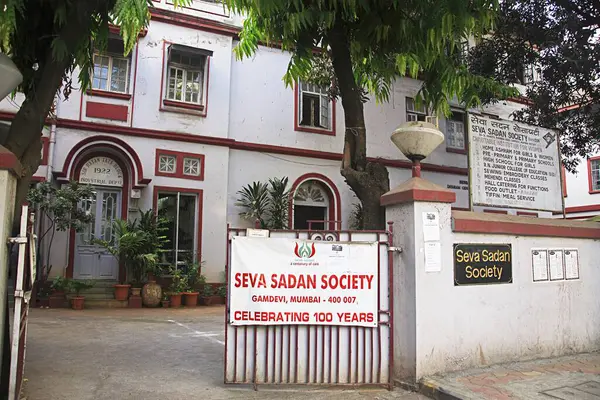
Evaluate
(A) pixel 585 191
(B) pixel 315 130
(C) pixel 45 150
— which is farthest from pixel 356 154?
(A) pixel 585 191

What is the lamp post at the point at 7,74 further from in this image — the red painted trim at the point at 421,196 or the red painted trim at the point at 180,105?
the red painted trim at the point at 180,105

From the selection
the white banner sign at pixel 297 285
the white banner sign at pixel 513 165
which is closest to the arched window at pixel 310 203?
the white banner sign at pixel 513 165

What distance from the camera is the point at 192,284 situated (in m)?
13.1

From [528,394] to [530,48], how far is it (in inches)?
420

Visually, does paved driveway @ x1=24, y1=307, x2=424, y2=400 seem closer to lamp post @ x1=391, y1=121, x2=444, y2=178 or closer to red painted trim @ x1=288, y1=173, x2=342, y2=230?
lamp post @ x1=391, y1=121, x2=444, y2=178

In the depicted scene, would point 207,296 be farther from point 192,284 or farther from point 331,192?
point 331,192

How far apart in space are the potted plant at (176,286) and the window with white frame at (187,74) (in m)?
4.80

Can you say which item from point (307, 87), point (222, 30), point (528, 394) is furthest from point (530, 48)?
point (528, 394)

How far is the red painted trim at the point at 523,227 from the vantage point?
567 cm

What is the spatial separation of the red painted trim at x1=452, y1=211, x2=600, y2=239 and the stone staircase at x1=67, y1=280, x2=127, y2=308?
920 centimetres

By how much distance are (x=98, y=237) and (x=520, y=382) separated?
10.9 m

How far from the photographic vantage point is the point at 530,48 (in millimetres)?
12922

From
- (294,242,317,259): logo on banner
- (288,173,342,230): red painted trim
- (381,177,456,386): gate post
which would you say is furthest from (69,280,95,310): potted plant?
(381,177,456,386): gate post

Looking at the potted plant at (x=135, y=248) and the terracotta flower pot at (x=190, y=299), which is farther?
the terracotta flower pot at (x=190, y=299)
